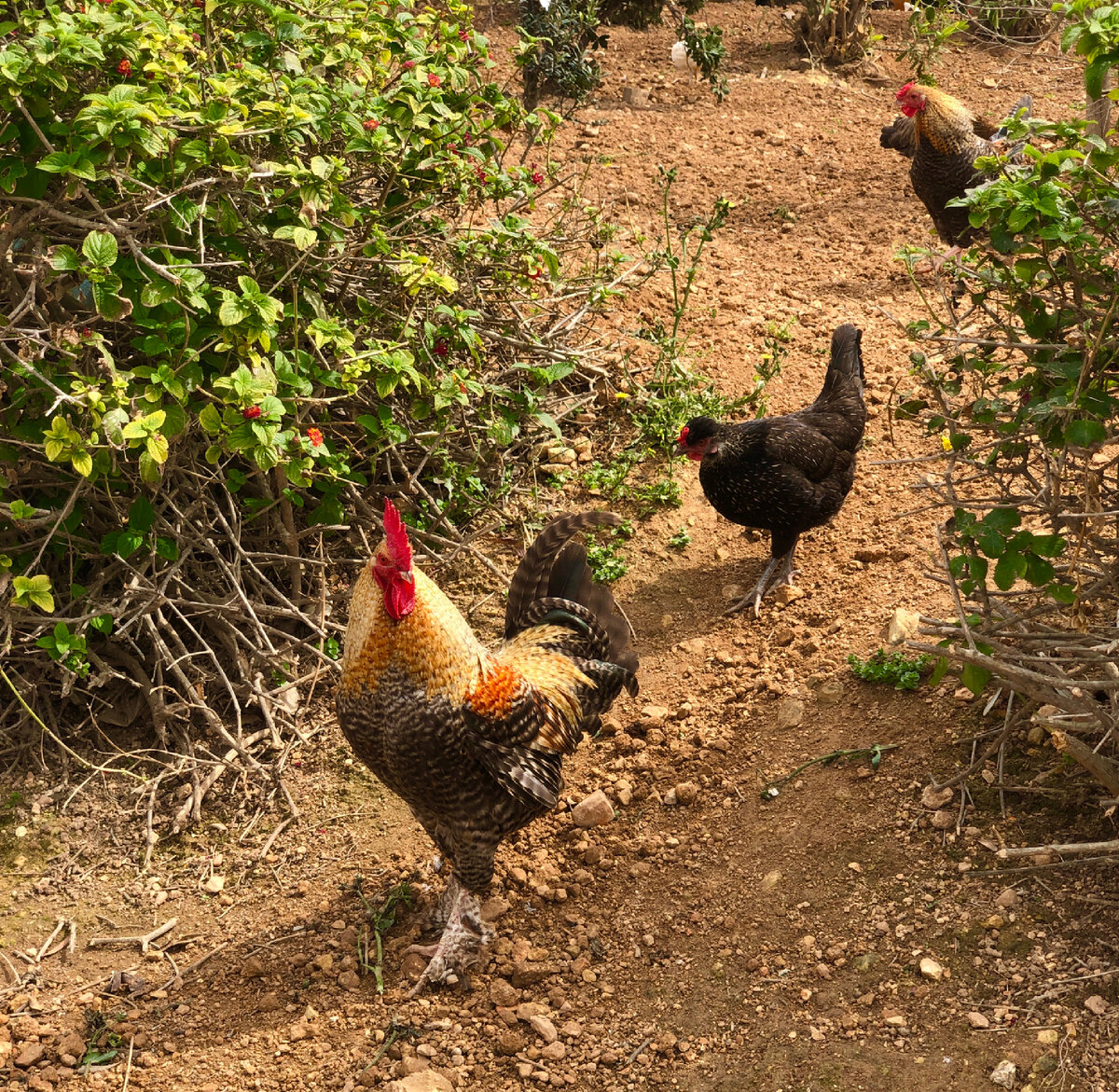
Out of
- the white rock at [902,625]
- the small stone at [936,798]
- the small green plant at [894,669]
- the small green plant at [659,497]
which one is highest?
the white rock at [902,625]

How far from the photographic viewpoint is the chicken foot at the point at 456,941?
166 inches

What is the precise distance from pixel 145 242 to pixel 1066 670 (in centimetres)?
394

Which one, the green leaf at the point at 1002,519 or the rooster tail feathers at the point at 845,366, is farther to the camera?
the rooster tail feathers at the point at 845,366

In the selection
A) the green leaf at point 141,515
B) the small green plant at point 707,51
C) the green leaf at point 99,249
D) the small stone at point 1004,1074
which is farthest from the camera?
the small green plant at point 707,51

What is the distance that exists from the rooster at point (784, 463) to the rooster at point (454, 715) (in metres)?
1.29

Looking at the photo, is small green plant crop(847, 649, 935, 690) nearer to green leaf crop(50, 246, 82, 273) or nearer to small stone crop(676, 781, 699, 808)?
small stone crop(676, 781, 699, 808)

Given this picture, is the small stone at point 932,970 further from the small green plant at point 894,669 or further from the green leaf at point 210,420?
the green leaf at point 210,420

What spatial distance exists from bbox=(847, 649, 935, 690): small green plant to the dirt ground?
0.08 m

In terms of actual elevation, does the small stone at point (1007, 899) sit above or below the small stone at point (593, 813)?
above

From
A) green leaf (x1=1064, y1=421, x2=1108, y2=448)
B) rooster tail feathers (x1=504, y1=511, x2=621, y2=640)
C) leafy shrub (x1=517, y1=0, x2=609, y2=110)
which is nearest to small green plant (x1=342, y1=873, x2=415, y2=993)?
rooster tail feathers (x1=504, y1=511, x2=621, y2=640)

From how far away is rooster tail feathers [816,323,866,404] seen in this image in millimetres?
5922

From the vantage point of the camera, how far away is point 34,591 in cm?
407

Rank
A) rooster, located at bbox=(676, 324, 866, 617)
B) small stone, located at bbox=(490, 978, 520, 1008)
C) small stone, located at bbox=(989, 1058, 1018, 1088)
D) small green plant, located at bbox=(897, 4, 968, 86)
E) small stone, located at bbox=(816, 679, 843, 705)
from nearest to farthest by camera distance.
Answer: small stone, located at bbox=(989, 1058, 1018, 1088) → small stone, located at bbox=(490, 978, 520, 1008) → small stone, located at bbox=(816, 679, 843, 705) → rooster, located at bbox=(676, 324, 866, 617) → small green plant, located at bbox=(897, 4, 968, 86)

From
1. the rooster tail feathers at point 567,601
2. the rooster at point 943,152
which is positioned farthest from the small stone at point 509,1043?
the rooster at point 943,152
